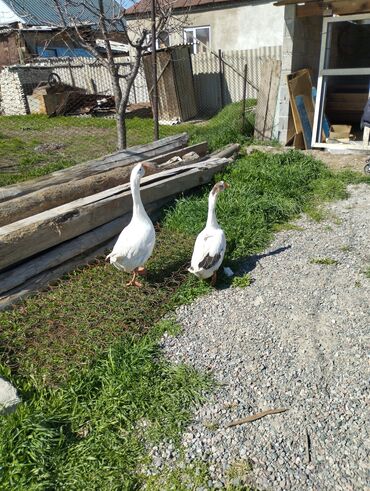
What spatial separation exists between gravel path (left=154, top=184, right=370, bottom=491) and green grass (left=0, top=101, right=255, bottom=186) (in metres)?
5.61

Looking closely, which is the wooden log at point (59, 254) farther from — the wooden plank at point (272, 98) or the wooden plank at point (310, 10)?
the wooden plank at point (310, 10)

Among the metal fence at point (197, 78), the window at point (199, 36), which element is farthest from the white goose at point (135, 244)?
the window at point (199, 36)

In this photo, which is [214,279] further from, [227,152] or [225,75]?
[225,75]

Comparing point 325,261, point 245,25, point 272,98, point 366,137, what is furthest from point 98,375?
point 245,25

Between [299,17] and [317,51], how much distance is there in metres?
1.50

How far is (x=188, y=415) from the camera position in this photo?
10.3ft

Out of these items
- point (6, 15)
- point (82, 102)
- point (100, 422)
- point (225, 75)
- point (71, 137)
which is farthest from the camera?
point (6, 15)

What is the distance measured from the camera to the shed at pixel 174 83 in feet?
49.7

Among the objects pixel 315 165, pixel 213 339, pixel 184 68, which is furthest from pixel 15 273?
pixel 184 68

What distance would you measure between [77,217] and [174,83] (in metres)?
11.8

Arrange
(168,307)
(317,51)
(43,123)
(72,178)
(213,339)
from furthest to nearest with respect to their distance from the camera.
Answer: (43,123)
(317,51)
(72,178)
(168,307)
(213,339)

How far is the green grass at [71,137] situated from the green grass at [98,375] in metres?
4.39

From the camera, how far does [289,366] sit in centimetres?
356

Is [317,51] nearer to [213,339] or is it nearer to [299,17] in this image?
[299,17]
